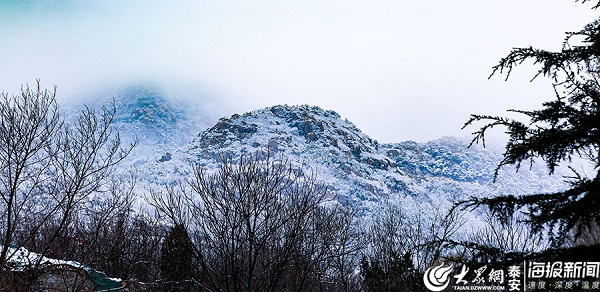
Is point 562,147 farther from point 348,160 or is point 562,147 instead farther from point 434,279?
point 348,160

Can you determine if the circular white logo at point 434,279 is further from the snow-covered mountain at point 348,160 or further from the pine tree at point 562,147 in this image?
the snow-covered mountain at point 348,160

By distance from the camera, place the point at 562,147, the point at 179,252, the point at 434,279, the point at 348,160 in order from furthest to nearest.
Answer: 1. the point at 348,160
2. the point at 179,252
3. the point at 434,279
4. the point at 562,147

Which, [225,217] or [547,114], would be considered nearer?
[547,114]

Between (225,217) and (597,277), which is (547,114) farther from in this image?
(225,217)

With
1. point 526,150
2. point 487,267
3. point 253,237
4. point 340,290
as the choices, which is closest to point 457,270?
point 487,267

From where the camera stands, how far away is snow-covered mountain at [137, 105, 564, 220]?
504 feet

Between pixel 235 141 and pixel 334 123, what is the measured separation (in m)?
41.9

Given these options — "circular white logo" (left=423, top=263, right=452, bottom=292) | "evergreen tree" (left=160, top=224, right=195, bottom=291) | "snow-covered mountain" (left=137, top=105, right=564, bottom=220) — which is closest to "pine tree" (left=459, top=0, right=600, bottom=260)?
"circular white logo" (left=423, top=263, right=452, bottom=292)

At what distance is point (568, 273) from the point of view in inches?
150

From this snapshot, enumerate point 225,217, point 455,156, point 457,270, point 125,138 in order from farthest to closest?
point 455,156 < point 125,138 < point 225,217 < point 457,270

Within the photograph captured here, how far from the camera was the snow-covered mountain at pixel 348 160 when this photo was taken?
153750 mm

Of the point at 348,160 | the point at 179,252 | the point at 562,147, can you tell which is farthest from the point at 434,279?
the point at 348,160

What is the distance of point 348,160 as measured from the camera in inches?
6452

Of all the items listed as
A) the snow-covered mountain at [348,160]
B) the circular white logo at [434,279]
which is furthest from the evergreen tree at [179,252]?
the snow-covered mountain at [348,160]
